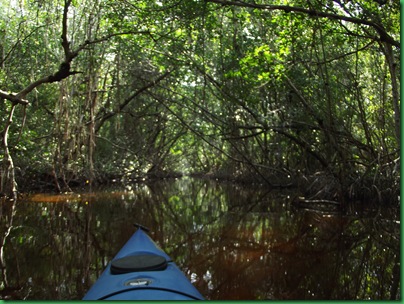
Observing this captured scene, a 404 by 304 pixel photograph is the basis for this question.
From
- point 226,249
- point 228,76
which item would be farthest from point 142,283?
point 228,76

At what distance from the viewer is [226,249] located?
3.96 m

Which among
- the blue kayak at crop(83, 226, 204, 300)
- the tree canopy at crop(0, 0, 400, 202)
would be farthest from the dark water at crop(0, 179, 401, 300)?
the tree canopy at crop(0, 0, 400, 202)

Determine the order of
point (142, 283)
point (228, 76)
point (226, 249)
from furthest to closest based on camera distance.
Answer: point (228, 76) → point (226, 249) → point (142, 283)

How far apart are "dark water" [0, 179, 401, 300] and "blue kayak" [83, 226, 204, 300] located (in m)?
0.59

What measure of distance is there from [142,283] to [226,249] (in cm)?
221

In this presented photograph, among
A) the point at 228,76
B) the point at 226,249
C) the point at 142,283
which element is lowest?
the point at 226,249

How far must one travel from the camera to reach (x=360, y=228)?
15.7ft

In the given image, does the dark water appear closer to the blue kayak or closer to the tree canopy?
the blue kayak

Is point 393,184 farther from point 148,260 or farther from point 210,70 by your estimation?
point 210,70

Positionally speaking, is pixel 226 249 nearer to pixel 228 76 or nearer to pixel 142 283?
pixel 142 283

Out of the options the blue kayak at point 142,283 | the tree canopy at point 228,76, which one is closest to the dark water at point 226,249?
the blue kayak at point 142,283

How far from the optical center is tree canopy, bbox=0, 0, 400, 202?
5.85m

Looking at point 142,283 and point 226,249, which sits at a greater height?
point 142,283

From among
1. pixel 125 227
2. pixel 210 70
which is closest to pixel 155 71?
pixel 210 70
